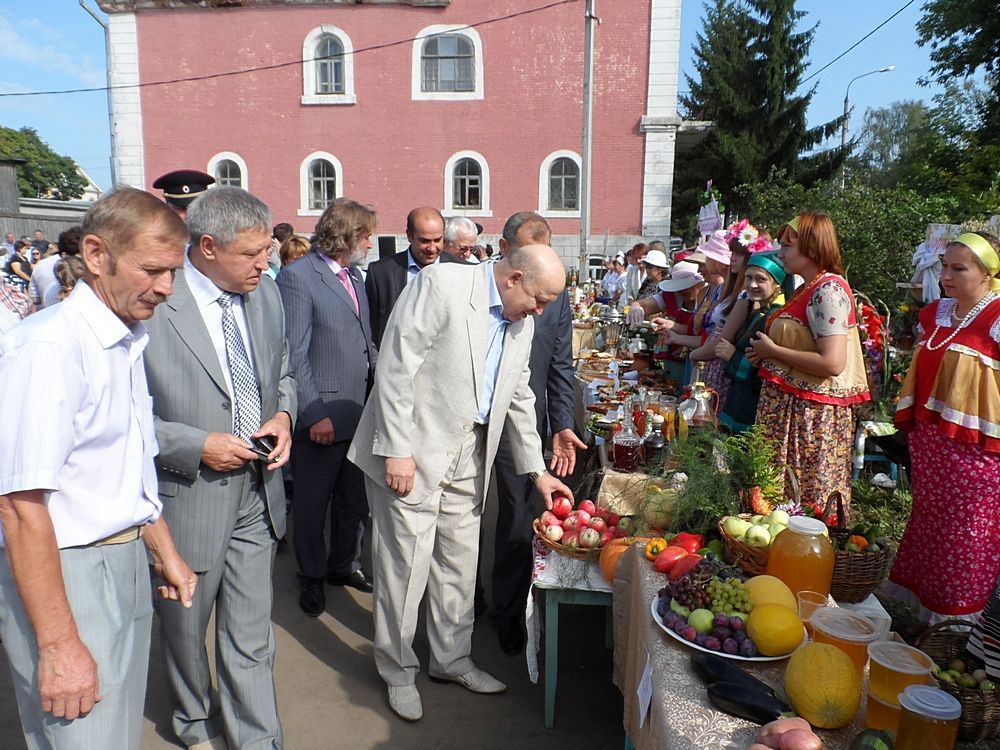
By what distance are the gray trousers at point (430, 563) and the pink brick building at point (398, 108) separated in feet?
55.1

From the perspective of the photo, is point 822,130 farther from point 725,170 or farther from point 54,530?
point 54,530

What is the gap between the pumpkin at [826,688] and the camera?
4.92ft

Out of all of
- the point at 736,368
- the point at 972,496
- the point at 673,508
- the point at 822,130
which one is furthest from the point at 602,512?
the point at 822,130

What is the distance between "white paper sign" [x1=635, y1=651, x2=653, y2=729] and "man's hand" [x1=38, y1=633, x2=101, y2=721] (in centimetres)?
127

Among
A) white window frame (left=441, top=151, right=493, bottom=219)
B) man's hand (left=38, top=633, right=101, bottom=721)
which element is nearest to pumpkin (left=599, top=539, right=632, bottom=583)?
man's hand (left=38, top=633, right=101, bottom=721)

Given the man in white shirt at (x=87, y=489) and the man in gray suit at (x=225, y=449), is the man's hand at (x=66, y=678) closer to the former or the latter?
the man in white shirt at (x=87, y=489)

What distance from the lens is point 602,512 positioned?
9.57ft

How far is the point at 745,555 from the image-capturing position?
220cm

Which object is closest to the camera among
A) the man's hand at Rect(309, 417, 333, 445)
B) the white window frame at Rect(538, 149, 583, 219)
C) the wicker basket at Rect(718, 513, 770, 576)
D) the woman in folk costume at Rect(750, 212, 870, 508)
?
the wicker basket at Rect(718, 513, 770, 576)

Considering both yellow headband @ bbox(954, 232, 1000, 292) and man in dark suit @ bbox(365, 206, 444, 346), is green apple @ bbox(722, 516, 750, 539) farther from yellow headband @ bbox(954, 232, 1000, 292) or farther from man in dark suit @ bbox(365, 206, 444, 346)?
man in dark suit @ bbox(365, 206, 444, 346)

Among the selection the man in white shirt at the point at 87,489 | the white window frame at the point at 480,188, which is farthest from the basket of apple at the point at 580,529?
the white window frame at the point at 480,188

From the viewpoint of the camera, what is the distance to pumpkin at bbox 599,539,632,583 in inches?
103

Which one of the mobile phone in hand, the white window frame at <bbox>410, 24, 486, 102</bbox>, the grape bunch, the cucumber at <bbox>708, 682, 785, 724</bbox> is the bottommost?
the cucumber at <bbox>708, 682, 785, 724</bbox>

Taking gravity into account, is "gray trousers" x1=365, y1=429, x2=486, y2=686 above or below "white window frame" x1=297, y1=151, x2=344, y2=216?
below
